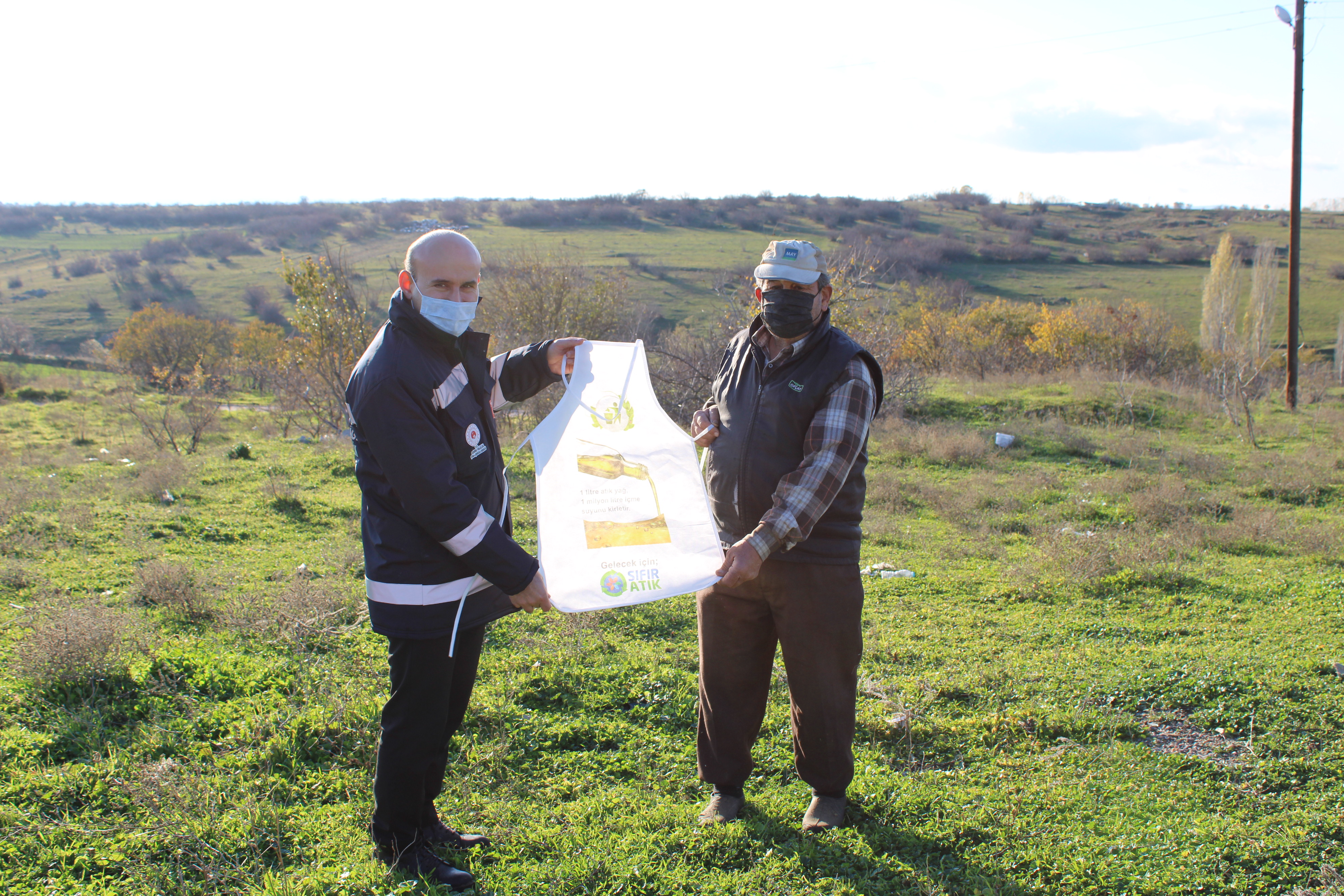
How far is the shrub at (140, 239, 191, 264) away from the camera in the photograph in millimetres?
73562

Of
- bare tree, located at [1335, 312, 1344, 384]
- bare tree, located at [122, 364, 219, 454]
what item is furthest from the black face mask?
bare tree, located at [1335, 312, 1344, 384]

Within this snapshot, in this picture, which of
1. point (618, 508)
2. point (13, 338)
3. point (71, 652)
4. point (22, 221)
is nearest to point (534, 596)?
point (618, 508)

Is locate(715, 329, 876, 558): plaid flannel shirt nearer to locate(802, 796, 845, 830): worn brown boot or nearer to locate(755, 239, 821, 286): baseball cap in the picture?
locate(755, 239, 821, 286): baseball cap

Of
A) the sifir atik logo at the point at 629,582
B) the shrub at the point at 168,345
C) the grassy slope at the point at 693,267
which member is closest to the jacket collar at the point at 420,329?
the sifir atik logo at the point at 629,582

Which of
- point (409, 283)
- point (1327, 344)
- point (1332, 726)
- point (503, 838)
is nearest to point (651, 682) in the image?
point (503, 838)

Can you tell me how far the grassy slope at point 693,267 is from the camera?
5084 cm

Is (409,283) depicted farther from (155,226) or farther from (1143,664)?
(155,226)

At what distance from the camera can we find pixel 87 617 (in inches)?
169

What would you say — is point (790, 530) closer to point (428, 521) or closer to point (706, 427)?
point (706, 427)

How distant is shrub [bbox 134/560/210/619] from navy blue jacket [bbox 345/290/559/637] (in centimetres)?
366

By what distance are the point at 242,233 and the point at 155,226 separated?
2091 cm

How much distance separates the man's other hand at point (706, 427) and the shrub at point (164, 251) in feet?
277

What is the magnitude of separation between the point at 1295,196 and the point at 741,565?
23.9 m

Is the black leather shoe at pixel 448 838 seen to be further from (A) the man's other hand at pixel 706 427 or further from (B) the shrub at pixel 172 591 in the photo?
(B) the shrub at pixel 172 591
